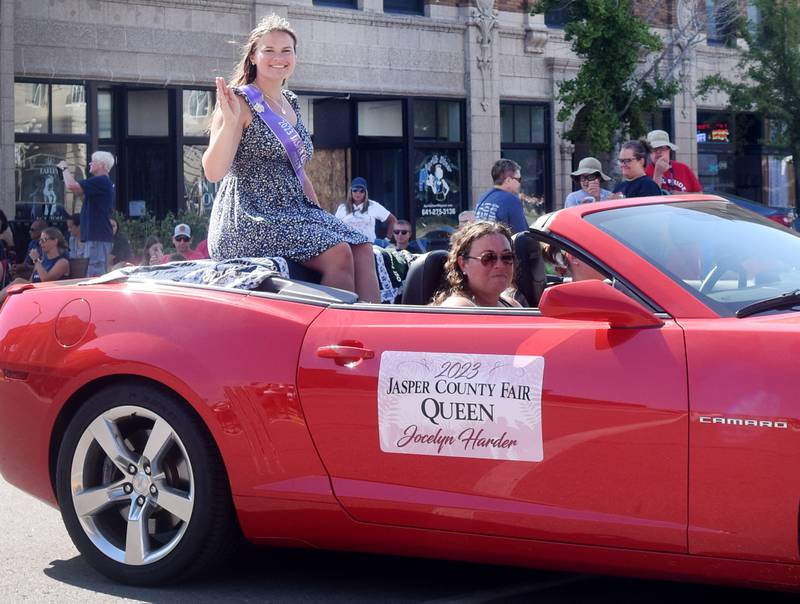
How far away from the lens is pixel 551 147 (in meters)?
24.1

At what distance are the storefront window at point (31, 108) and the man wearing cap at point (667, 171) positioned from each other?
9.84m

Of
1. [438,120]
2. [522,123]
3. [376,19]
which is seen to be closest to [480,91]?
[438,120]

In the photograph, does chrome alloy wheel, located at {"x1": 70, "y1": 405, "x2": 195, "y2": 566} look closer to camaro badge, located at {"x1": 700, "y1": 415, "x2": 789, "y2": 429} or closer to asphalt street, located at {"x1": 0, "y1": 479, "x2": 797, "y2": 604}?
asphalt street, located at {"x1": 0, "y1": 479, "x2": 797, "y2": 604}

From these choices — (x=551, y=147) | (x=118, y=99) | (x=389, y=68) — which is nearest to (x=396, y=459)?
(x=118, y=99)

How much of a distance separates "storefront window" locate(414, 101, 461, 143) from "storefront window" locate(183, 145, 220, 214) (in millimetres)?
4244

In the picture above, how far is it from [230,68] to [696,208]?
50.7 feet

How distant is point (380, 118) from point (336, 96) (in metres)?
1.14

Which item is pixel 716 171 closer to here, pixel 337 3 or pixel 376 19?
pixel 376 19

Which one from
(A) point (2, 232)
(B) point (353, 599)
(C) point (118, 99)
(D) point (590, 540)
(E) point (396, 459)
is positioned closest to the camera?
(D) point (590, 540)

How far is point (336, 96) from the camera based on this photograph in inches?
827

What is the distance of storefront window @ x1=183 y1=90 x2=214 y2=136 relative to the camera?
1931cm

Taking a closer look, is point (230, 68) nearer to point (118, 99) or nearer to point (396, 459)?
point (118, 99)

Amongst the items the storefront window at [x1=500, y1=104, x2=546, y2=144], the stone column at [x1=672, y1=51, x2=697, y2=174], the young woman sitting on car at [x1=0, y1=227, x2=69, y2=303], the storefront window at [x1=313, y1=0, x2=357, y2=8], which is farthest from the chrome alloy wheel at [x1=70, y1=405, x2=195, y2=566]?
the stone column at [x1=672, y1=51, x2=697, y2=174]

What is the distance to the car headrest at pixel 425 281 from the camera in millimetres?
5273
